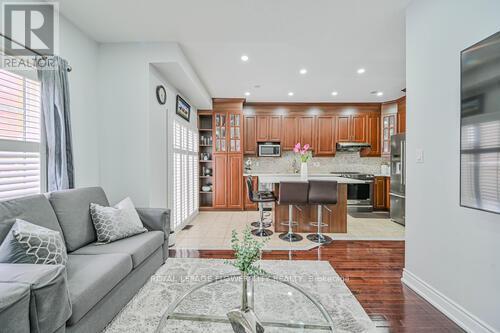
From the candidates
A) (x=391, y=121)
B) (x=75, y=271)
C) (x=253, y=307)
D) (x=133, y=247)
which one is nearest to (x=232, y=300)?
(x=253, y=307)

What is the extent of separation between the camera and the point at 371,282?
245cm

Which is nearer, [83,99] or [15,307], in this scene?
[15,307]

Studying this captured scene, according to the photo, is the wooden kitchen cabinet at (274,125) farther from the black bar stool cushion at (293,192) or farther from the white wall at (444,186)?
the white wall at (444,186)

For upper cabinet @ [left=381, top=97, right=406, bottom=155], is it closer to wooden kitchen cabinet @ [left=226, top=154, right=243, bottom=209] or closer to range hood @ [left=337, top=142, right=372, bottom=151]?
Result: range hood @ [left=337, top=142, right=372, bottom=151]

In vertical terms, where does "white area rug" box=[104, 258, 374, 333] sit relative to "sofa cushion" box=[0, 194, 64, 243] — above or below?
below

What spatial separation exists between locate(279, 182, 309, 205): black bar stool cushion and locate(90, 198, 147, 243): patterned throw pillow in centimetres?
202

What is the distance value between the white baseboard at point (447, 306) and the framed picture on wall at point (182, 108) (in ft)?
13.1

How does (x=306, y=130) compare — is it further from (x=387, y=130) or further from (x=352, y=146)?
(x=387, y=130)

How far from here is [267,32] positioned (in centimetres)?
278

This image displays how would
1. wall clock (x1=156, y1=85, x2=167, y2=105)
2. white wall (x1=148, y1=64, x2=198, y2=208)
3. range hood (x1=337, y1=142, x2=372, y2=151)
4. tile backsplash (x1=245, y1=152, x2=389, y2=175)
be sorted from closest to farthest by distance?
white wall (x1=148, y1=64, x2=198, y2=208) < wall clock (x1=156, y1=85, x2=167, y2=105) < range hood (x1=337, y1=142, x2=372, y2=151) < tile backsplash (x1=245, y1=152, x2=389, y2=175)

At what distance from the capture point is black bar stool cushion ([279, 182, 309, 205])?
3.59m

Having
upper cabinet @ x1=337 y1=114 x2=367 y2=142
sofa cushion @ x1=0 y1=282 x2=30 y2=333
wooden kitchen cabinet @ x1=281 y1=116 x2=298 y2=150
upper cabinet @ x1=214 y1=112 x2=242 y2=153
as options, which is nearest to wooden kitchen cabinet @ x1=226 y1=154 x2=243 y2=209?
upper cabinet @ x1=214 y1=112 x2=242 y2=153

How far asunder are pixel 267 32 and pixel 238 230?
3.16m

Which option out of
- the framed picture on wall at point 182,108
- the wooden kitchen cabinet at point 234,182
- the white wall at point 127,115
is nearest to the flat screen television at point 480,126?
the white wall at point 127,115
